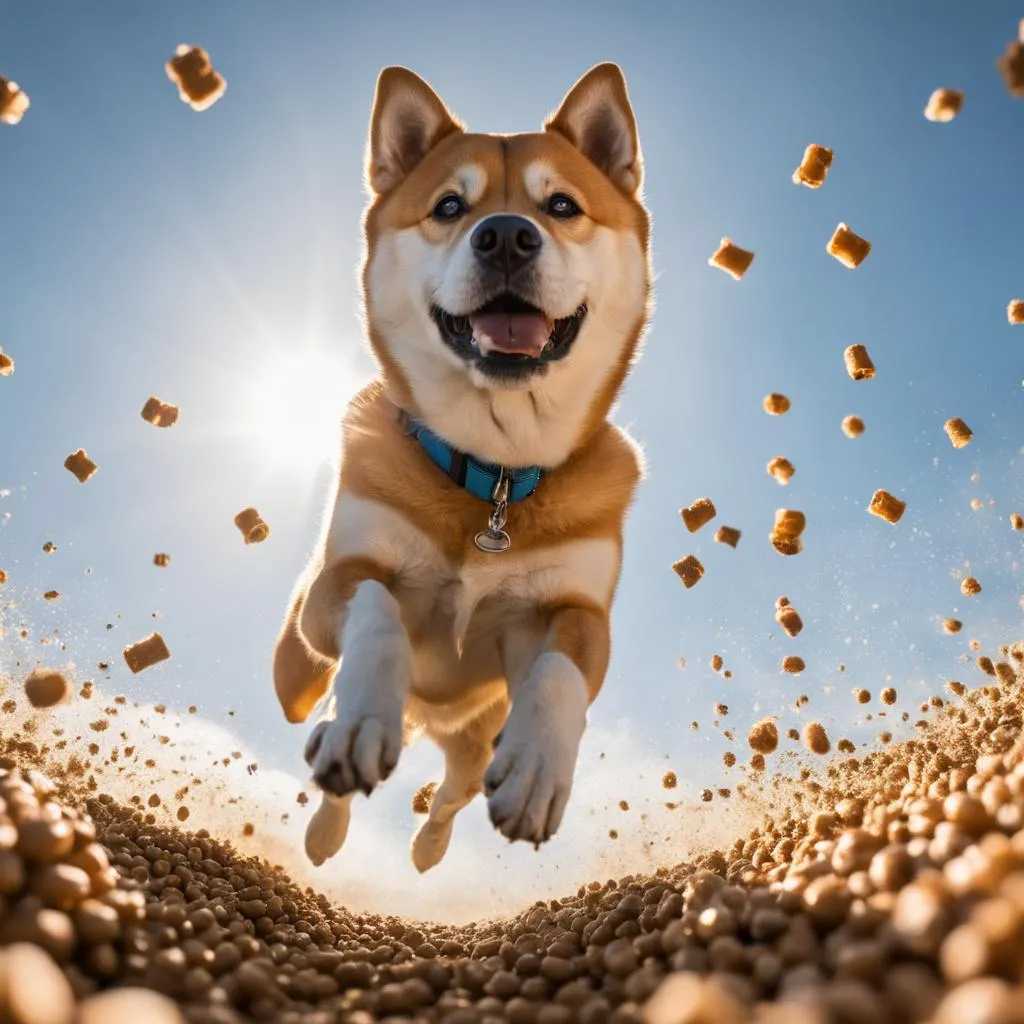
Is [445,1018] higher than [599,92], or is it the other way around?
[599,92]

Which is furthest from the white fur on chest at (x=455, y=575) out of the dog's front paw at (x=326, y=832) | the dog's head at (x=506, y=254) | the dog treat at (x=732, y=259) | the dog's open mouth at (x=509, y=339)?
the dog treat at (x=732, y=259)

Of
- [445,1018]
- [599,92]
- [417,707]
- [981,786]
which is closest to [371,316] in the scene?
[599,92]

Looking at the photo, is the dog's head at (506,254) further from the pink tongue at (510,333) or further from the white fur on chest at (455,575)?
the white fur on chest at (455,575)

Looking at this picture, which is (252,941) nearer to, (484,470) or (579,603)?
(579,603)

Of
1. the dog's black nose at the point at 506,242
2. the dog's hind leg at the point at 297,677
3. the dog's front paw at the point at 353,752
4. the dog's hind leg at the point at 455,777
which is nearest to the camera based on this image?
the dog's front paw at the point at 353,752

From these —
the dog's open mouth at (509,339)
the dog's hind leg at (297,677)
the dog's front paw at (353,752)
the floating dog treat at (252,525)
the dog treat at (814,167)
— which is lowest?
the dog's front paw at (353,752)

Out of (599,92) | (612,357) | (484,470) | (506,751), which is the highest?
(599,92)

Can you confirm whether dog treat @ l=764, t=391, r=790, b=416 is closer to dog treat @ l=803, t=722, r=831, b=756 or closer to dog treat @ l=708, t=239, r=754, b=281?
dog treat @ l=708, t=239, r=754, b=281

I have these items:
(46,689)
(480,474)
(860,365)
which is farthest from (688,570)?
(46,689)
